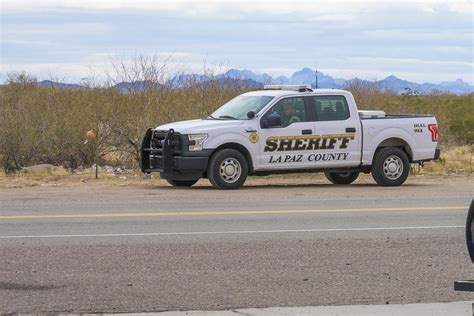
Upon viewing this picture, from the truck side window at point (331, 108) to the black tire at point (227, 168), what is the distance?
1834 mm

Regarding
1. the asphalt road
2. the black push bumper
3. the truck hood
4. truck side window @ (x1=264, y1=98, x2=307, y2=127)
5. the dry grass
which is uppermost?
truck side window @ (x1=264, y1=98, x2=307, y2=127)

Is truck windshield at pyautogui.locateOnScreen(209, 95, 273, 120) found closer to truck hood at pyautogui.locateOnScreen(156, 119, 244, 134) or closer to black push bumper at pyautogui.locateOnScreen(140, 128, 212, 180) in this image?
truck hood at pyautogui.locateOnScreen(156, 119, 244, 134)

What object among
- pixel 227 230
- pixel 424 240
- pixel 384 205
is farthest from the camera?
pixel 384 205

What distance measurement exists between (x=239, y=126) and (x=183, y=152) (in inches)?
45.8

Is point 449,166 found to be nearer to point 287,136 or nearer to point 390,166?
point 390,166

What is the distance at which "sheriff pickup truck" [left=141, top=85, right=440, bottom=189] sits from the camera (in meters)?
18.5

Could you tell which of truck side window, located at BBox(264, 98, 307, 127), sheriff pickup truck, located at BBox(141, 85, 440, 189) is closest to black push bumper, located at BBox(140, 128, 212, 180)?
sheriff pickup truck, located at BBox(141, 85, 440, 189)

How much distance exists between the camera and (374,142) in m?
19.5

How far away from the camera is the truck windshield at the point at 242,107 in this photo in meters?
19.0

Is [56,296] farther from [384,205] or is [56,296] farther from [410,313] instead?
[384,205]

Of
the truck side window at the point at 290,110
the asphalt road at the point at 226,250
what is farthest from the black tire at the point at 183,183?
the truck side window at the point at 290,110

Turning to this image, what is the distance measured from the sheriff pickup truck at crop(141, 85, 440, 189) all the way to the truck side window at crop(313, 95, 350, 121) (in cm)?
2

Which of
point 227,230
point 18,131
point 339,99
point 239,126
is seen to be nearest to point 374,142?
point 339,99

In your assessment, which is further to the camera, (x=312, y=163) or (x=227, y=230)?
(x=312, y=163)
